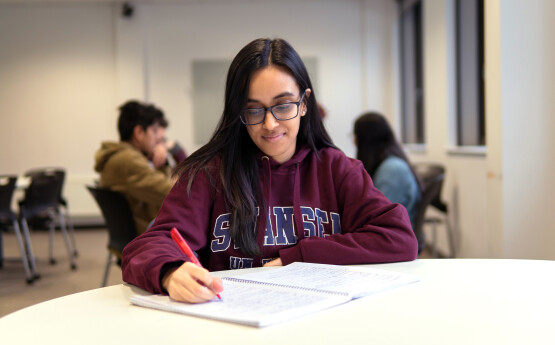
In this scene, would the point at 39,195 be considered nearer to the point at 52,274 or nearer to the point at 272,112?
the point at 52,274

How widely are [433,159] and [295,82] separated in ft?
12.8

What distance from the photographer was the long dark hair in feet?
4.86

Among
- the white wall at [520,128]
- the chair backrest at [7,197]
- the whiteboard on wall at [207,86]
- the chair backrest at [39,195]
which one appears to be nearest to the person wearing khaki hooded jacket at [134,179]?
the chair backrest at [7,197]

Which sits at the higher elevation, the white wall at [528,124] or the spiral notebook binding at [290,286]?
the white wall at [528,124]

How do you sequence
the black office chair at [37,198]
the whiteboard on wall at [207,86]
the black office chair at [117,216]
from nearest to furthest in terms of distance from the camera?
1. the black office chair at [117,216]
2. the black office chair at [37,198]
3. the whiteboard on wall at [207,86]

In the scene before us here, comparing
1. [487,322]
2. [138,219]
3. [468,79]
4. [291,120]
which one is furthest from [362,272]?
[468,79]

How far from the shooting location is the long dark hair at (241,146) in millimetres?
1481

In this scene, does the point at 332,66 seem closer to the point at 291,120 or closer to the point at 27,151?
Result: the point at 27,151

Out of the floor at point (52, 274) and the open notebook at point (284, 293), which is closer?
the open notebook at point (284, 293)

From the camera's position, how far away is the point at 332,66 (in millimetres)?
7484

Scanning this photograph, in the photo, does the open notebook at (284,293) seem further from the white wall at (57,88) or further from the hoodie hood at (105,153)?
the white wall at (57,88)

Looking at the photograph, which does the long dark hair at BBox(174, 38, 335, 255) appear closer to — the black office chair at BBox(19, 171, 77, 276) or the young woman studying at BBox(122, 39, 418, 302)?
the young woman studying at BBox(122, 39, 418, 302)

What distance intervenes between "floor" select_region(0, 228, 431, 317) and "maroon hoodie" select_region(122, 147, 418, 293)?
2.59 meters

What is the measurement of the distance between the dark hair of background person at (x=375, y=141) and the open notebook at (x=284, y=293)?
6.83 ft
